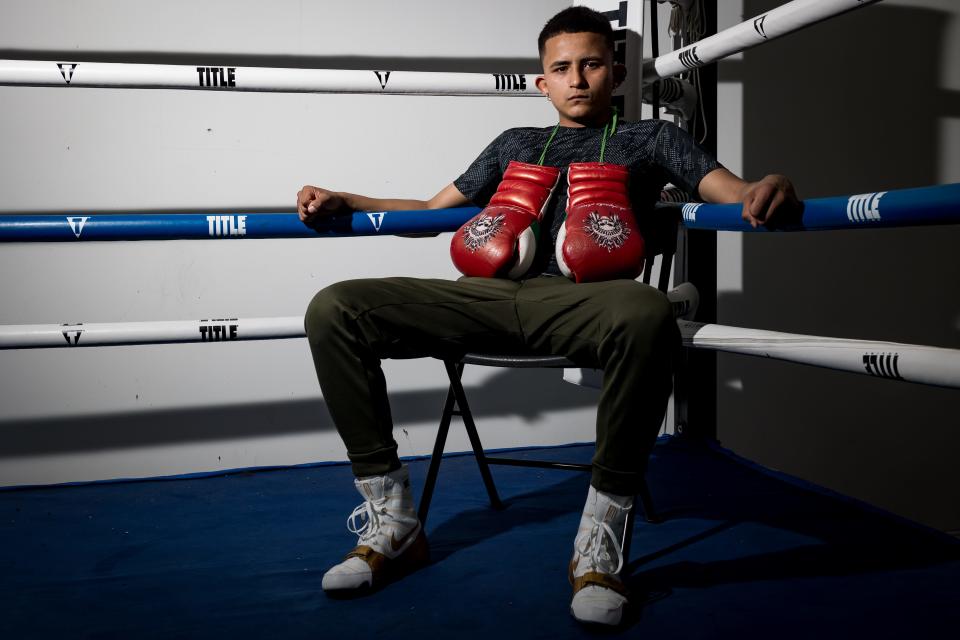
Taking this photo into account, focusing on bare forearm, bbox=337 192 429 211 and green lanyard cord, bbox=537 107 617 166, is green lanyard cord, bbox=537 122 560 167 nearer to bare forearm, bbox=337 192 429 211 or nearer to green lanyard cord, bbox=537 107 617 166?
green lanyard cord, bbox=537 107 617 166

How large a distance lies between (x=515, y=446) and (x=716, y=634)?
1326mm

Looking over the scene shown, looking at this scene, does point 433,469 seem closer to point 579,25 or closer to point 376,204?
point 376,204

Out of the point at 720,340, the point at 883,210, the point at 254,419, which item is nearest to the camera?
the point at 883,210

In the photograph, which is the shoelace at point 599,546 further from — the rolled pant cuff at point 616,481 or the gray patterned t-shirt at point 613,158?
the gray patterned t-shirt at point 613,158

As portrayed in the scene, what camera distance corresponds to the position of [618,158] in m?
1.48

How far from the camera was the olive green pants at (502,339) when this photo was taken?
1.11 m

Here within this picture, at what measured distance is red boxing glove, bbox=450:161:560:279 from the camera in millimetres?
1353

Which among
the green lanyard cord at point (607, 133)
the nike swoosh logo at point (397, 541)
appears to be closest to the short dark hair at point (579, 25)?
the green lanyard cord at point (607, 133)

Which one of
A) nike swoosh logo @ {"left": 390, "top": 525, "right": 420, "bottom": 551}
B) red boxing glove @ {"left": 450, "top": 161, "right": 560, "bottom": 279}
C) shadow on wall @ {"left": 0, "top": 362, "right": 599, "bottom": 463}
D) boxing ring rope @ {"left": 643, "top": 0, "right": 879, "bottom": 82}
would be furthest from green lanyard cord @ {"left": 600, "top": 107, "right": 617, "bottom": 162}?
shadow on wall @ {"left": 0, "top": 362, "right": 599, "bottom": 463}

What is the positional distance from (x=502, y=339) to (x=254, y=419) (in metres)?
1.10

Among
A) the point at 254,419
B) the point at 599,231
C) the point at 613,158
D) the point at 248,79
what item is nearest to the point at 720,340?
the point at 599,231

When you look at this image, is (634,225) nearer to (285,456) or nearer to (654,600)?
(654,600)

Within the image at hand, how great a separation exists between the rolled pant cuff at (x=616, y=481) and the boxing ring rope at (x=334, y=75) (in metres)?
0.80

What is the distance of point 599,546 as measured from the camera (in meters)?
1.13
